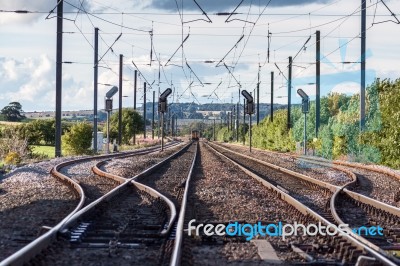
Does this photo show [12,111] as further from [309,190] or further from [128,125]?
[309,190]

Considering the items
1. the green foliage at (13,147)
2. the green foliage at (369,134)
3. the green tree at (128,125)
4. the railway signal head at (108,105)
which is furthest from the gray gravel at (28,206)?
the green tree at (128,125)

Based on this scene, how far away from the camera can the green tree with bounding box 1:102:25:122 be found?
495ft

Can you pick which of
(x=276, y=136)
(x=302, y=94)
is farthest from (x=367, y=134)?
(x=276, y=136)

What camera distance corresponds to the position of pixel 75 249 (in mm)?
7750

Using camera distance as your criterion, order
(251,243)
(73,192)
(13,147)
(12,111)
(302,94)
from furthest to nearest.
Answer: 1. (12,111)
2. (302,94)
3. (13,147)
4. (73,192)
5. (251,243)

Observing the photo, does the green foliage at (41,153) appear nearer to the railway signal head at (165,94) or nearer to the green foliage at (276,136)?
the railway signal head at (165,94)

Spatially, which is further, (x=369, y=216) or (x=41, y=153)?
(x=41, y=153)

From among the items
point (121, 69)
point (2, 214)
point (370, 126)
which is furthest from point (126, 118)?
point (2, 214)

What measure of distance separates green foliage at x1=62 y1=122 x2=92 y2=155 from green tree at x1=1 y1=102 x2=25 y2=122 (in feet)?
344

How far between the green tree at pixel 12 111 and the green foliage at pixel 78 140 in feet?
344

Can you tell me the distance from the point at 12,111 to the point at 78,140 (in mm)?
108973

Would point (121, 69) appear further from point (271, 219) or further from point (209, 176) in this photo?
point (271, 219)

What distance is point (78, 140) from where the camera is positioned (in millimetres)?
49562

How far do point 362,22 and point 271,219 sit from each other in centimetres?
2610
